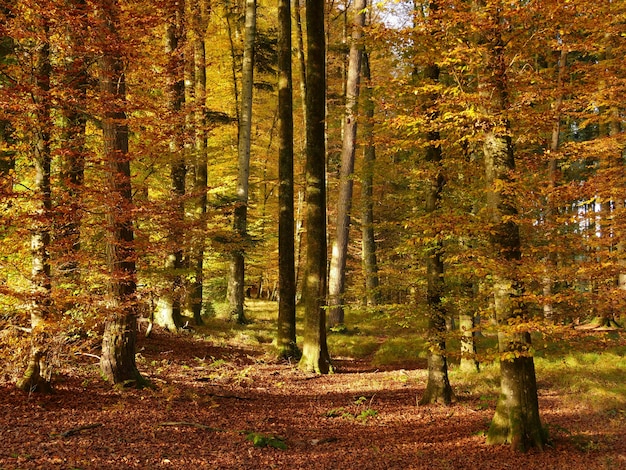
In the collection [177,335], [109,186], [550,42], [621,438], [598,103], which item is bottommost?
[621,438]

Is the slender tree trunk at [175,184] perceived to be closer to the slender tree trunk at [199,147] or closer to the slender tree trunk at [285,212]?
the slender tree trunk at [199,147]

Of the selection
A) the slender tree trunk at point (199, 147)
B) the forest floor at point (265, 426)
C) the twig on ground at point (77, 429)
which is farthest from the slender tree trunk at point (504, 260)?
the slender tree trunk at point (199, 147)

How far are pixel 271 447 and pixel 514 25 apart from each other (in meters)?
6.91

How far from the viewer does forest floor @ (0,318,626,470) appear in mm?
5949

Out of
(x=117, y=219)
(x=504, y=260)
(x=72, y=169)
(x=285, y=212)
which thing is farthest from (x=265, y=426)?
(x=285, y=212)

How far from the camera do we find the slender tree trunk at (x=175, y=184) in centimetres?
961

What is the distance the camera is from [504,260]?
682cm

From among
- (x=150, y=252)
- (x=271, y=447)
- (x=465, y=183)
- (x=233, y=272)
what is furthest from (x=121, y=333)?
(x=233, y=272)

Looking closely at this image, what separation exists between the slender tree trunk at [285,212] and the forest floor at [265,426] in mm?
2529

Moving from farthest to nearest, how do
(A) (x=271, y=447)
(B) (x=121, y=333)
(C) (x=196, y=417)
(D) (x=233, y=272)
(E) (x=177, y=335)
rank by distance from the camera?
(D) (x=233, y=272) < (E) (x=177, y=335) < (B) (x=121, y=333) < (C) (x=196, y=417) < (A) (x=271, y=447)

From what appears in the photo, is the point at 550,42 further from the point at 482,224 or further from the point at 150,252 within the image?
the point at 150,252

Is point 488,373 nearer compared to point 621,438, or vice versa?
point 621,438

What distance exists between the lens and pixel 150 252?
8828mm

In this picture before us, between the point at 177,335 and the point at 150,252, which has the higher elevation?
the point at 150,252
